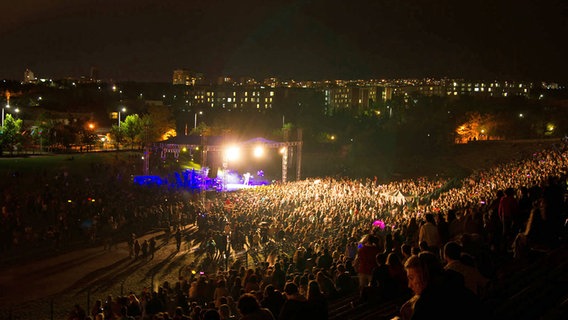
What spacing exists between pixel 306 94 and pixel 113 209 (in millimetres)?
110523

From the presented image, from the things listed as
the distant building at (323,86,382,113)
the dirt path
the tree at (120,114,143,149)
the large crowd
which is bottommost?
the dirt path

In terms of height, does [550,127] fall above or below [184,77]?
below

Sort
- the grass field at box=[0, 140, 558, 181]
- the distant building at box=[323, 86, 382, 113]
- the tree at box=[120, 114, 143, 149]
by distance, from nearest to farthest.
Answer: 1. the grass field at box=[0, 140, 558, 181]
2. the tree at box=[120, 114, 143, 149]
3. the distant building at box=[323, 86, 382, 113]

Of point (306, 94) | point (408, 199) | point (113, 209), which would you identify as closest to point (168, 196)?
point (113, 209)

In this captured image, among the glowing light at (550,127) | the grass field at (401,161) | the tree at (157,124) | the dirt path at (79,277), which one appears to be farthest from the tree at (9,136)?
the glowing light at (550,127)

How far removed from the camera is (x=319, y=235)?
633 inches

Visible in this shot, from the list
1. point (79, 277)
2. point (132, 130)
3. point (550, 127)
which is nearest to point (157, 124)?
point (132, 130)

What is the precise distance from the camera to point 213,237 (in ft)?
53.0

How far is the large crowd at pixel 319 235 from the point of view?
483cm

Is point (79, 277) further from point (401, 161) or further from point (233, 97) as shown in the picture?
point (233, 97)

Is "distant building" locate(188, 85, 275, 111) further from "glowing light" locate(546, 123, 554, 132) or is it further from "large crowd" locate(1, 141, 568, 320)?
"large crowd" locate(1, 141, 568, 320)

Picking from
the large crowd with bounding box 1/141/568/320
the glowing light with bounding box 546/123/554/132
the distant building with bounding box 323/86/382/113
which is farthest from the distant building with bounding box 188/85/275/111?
the large crowd with bounding box 1/141/568/320

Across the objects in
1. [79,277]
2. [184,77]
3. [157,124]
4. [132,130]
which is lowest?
[79,277]

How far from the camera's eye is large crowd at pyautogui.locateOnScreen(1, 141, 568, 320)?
483 centimetres
